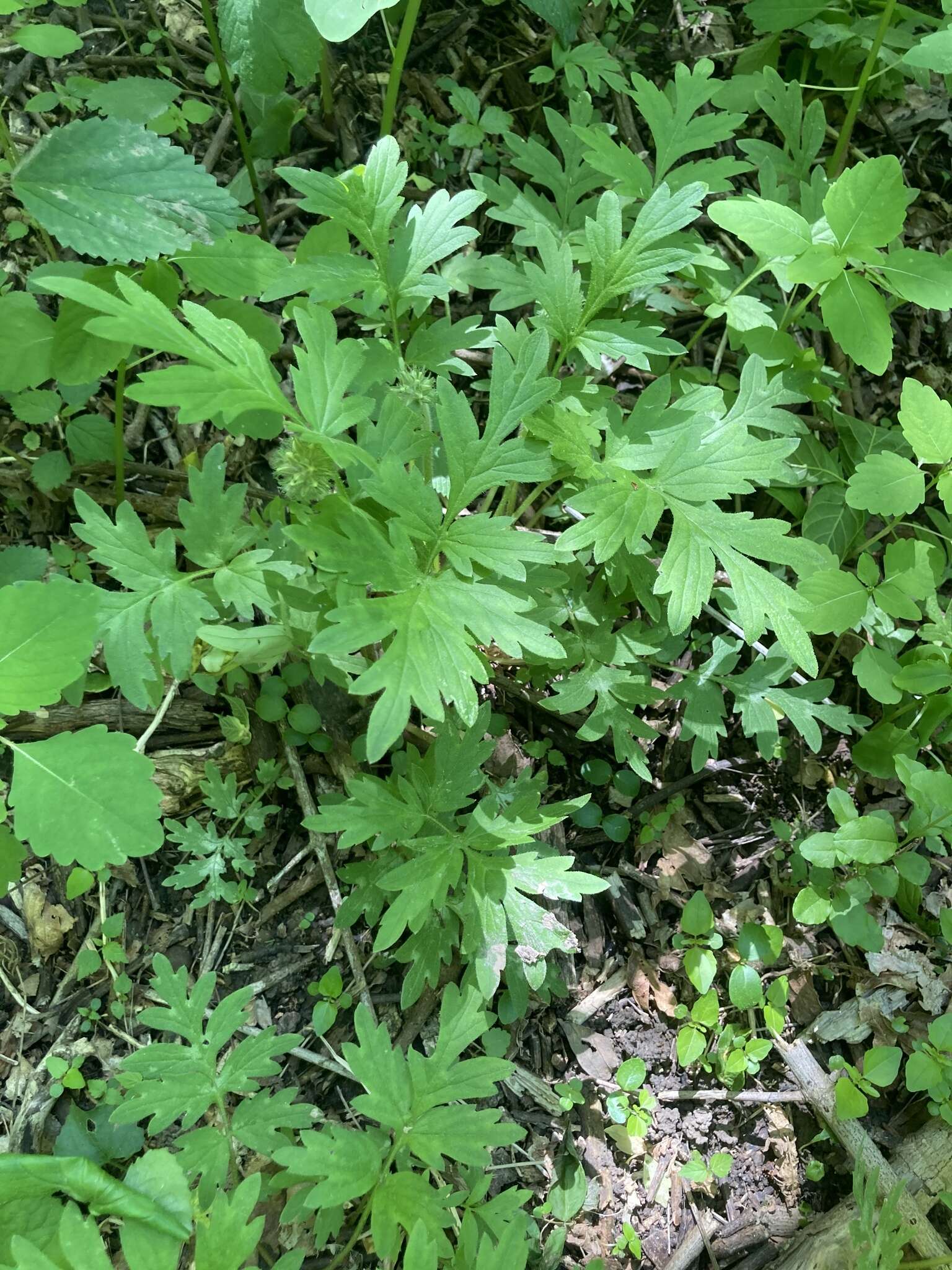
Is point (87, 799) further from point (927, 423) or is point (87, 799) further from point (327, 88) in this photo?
point (327, 88)

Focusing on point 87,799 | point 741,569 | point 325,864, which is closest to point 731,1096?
point 325,864

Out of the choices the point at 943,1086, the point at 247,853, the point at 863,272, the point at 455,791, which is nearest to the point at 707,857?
the point at 943,1086

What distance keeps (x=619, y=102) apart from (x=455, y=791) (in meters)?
2.49

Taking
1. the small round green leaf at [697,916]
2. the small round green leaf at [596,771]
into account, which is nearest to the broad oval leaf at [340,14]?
the small round green leaf at [596,771]

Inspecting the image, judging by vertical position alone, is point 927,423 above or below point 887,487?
above

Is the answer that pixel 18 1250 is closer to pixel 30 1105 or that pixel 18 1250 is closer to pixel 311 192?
pixel 30 1105

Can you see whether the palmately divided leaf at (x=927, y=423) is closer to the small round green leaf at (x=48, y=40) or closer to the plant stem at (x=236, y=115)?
the plant stem at (x=236, y=115)

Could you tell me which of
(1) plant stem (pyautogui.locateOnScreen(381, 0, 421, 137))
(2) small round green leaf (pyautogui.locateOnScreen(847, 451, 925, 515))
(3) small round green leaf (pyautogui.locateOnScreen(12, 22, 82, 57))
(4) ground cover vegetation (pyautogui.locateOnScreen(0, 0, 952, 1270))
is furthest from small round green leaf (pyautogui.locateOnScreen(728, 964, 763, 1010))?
(3) small round green leaf (pyautogui.locateOnScreen(12, 22, 82, 57))

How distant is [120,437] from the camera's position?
2146mm

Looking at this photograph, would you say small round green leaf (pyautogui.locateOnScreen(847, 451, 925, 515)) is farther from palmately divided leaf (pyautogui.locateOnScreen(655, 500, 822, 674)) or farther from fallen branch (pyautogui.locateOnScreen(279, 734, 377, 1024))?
fallen branch (pyautogui.locateOnScreen(279, 734, 377, 1024))

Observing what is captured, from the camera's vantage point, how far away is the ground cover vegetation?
153cm

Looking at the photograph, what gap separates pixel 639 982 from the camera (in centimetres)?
222

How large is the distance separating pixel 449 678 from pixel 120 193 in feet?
4.08

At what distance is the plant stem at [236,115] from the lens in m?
2.14
